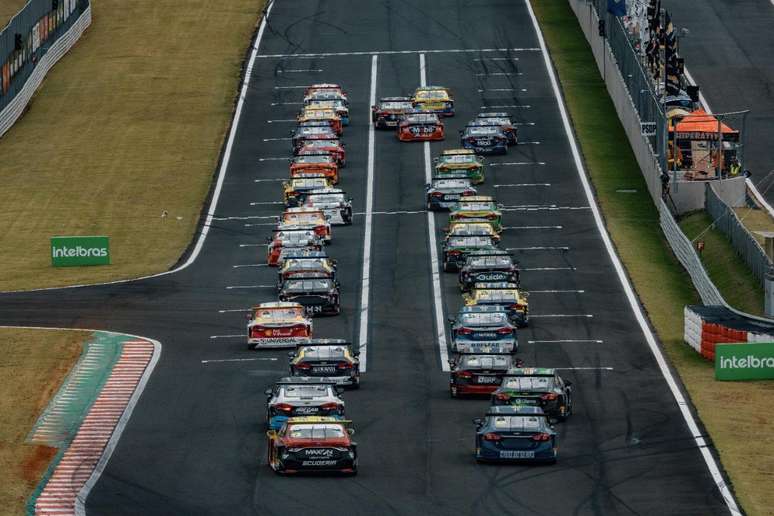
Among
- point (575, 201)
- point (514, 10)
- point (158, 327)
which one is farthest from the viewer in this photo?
point (514, 10)

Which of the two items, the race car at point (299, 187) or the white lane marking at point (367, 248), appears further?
the race car at point (299, 187)

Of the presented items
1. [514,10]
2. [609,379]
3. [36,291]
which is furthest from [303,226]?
[514,10]

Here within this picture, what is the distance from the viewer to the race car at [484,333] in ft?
189

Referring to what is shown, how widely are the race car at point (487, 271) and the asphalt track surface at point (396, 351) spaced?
0.70 metres

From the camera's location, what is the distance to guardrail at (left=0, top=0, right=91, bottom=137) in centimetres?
A: 10344

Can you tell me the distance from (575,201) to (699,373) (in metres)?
27.9

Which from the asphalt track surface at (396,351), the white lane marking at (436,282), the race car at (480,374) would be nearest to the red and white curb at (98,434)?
the asphalt track surface at (396,351)

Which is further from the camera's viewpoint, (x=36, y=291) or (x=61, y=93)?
Result: (x=61, y=93)

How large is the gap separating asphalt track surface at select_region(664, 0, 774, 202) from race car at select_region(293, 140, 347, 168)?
724 inches

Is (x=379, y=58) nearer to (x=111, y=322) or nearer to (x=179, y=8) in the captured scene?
(x=179, y=8)

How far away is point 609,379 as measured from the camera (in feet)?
184

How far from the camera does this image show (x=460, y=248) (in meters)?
71.3

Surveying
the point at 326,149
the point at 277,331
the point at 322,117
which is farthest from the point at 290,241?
the point at 322,117

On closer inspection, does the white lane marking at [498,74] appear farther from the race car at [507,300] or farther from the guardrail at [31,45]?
the race car at [507,300]
